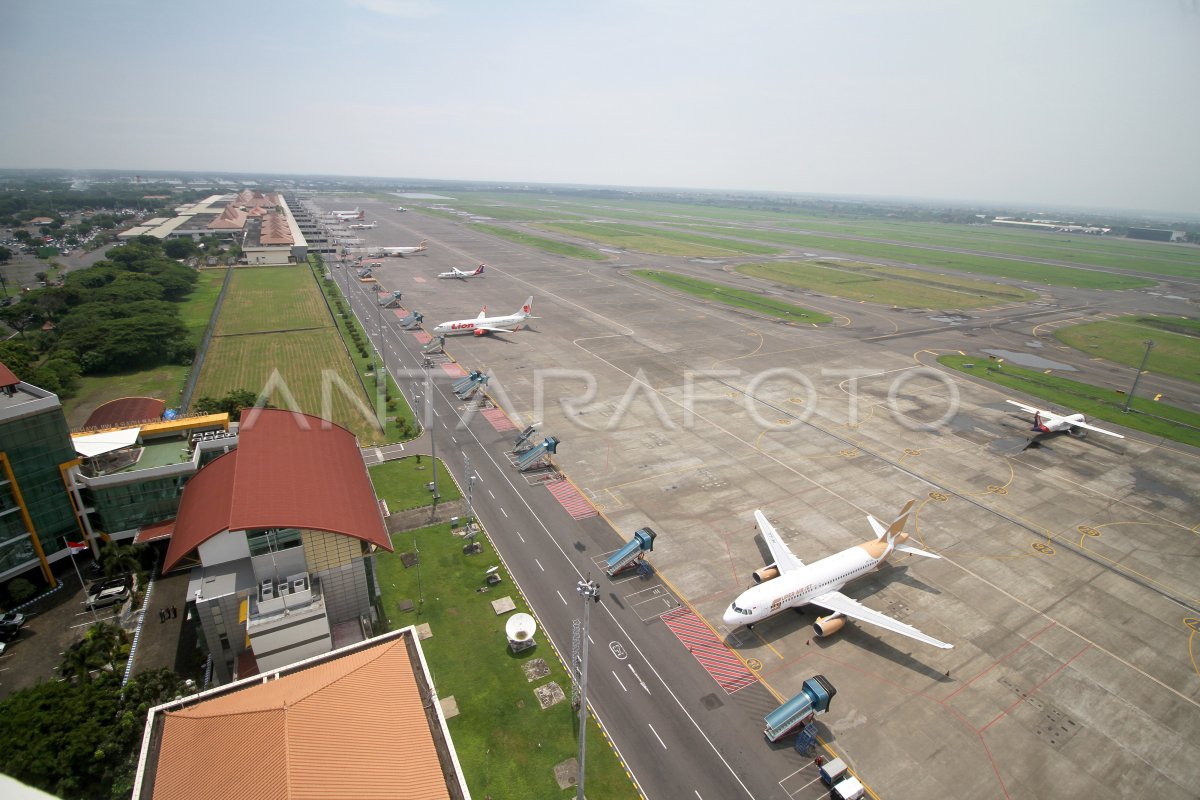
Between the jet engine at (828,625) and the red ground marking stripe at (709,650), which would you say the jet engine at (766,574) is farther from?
the red ground marking stripe at (709,650)

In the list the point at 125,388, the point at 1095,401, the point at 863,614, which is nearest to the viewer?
the point at 863,614

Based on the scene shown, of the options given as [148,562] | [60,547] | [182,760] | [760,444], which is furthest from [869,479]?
[60,547]

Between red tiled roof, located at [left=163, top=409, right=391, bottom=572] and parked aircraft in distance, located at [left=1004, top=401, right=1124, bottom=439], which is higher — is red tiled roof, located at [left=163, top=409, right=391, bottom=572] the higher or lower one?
the higher one

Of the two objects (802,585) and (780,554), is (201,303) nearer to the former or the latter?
(780,554)

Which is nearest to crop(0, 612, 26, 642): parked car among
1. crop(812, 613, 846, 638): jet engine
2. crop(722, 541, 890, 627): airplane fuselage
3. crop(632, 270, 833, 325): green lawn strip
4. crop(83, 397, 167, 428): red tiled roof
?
crop(83, 397, 167, 428): red tiled roof

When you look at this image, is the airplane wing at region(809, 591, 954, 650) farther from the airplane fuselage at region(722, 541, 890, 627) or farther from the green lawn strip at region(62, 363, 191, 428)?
the green lawn strip at region(62, 363, 191, 428)

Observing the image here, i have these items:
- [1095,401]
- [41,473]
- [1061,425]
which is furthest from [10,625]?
[1095,401]
